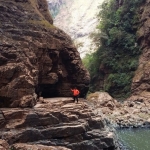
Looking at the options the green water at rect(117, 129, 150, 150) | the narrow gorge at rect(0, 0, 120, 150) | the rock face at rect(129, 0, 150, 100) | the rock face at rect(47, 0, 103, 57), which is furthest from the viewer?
the rock face at rect(47, 0, 103, 57)

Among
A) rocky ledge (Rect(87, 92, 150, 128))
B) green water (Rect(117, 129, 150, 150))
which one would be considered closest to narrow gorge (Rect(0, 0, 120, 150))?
green water (Rect(117, 129, 150, 150))

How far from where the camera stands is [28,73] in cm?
1889

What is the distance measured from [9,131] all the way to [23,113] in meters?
1.53

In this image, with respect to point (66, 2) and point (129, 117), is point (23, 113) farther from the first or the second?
point (66, 2)

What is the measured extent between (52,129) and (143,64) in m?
36.3

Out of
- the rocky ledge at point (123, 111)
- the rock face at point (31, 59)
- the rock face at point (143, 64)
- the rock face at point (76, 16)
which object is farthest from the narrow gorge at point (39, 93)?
the rock face at point (76, 16)

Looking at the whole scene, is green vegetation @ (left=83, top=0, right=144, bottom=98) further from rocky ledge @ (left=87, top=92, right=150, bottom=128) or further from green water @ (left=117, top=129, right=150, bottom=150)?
green water @ (left=117, top=129, right=150, bottom=150)

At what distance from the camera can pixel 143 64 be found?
163ft

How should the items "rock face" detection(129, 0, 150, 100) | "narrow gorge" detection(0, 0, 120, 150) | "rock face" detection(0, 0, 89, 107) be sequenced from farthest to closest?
1. "rock face" detection(129, 0, 150, 100)
2. "rock face" detection(0, 0, 89, 107)
3. "narrow gorge" detection(0, 0, 120, 150)

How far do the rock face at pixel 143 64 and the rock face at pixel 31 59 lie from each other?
21.4 metres

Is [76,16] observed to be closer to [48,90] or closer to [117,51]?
[117,51]

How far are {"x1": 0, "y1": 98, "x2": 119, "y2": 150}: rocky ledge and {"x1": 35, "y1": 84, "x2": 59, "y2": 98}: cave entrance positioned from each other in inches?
197

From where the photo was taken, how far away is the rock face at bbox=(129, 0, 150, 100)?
4622cm

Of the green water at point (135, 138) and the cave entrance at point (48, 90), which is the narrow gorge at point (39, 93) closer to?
the cave entrance at point (48, 90)
